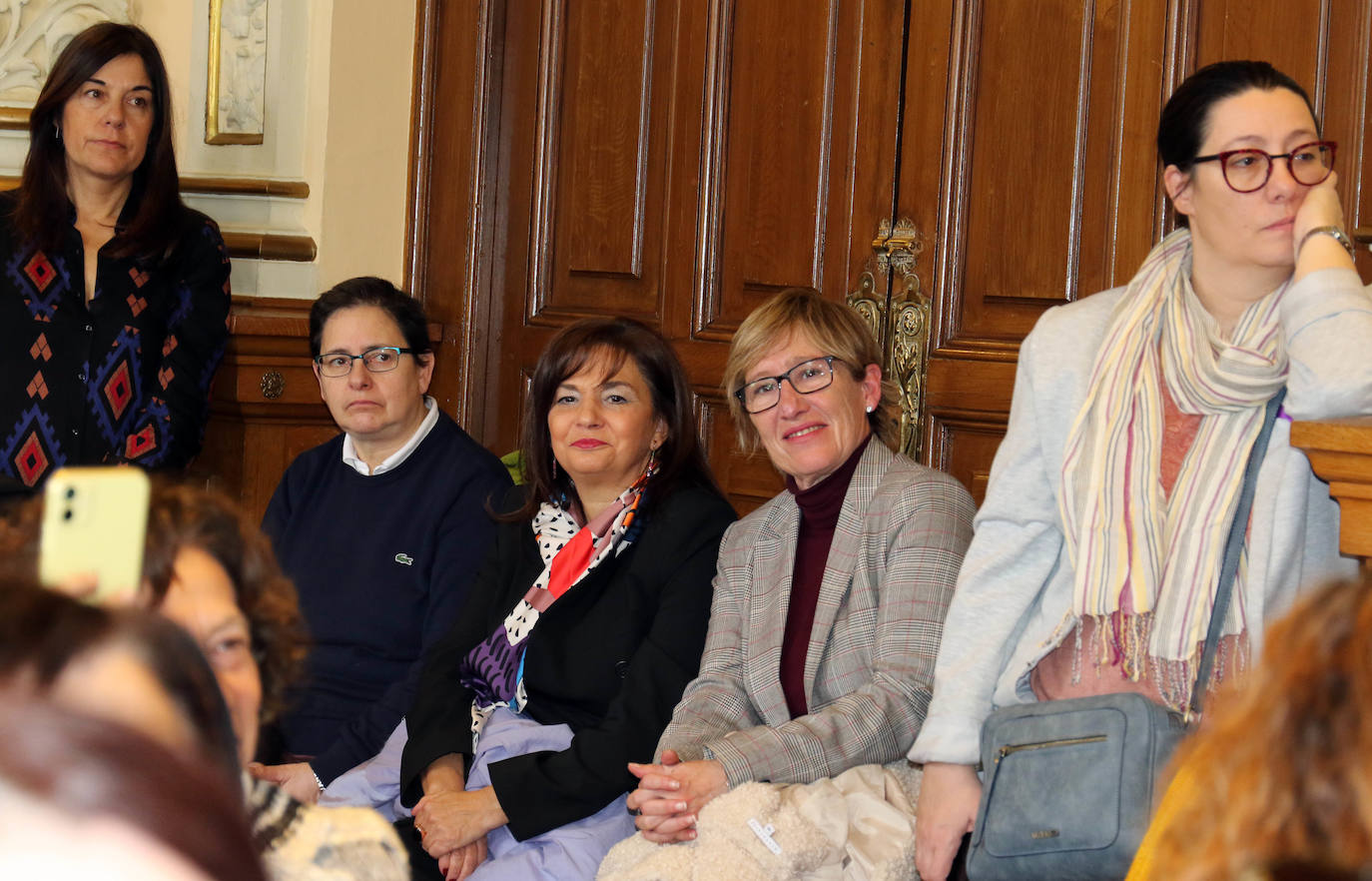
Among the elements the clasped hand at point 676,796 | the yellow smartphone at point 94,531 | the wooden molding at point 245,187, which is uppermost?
the wooden molding at point 245,187

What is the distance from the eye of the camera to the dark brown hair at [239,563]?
3.00 feet

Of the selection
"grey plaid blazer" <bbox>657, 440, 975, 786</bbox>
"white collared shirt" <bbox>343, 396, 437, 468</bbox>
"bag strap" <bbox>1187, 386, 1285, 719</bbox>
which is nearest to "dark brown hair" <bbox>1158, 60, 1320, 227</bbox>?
"bag strap" <bbox>1187, 386, 1285, 719</bbox>

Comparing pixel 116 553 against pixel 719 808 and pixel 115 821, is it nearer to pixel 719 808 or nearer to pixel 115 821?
pixel 115 821

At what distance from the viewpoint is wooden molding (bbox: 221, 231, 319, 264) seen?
11.9ft

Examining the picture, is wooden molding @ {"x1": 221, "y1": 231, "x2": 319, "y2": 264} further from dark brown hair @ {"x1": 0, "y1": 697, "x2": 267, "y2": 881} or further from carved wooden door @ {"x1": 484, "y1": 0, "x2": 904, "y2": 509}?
dark brown hair @ {"x1": 0, "y1": 697, "x2": 267, "y2": 881}

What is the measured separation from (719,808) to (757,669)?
1.12 feet

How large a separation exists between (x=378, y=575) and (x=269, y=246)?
3.80ft

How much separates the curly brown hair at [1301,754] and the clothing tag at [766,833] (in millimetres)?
1284

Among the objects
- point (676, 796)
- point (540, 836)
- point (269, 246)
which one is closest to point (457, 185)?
point (269, 246)

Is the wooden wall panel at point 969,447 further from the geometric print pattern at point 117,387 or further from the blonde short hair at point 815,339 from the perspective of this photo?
the geometric print pattern at point 117,387

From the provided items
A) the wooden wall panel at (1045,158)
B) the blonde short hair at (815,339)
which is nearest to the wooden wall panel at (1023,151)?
the wooden wall panel at (1045,158)

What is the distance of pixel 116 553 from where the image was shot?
2.26ft

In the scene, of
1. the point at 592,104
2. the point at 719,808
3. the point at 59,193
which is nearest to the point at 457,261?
the point at 592,104

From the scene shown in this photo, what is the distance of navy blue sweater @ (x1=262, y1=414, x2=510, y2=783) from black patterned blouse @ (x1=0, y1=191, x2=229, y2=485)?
17.3 inches
